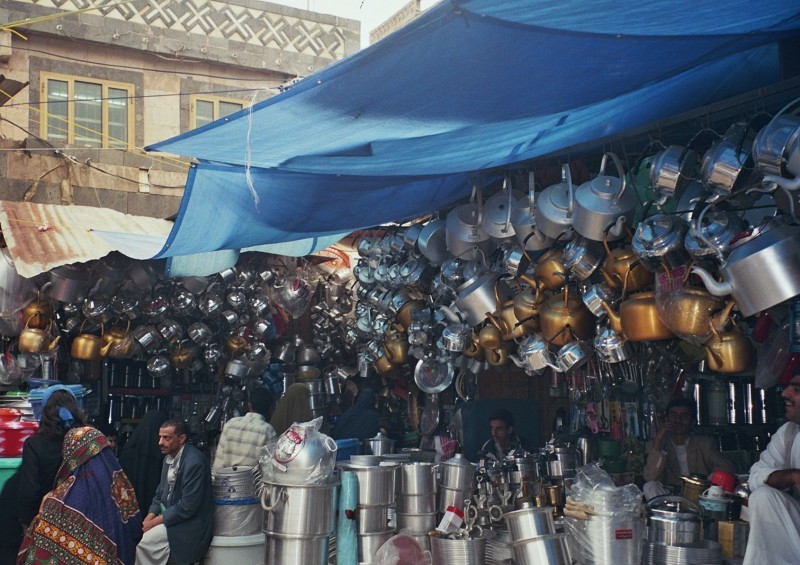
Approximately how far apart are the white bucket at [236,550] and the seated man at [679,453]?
2.03 meters

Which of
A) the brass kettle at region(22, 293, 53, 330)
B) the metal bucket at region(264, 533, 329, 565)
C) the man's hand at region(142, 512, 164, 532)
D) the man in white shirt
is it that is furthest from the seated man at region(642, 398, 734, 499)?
the brass kettle at region(22, 293, 53, 330)

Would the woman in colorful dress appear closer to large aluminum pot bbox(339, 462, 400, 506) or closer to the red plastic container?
the red plastic container

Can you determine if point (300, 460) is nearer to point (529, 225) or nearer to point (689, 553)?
point (529, 225)

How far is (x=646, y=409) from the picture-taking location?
540 centimetres

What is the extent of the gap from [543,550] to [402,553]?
0.82m

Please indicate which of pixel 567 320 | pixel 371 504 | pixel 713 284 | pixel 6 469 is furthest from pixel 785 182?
pixel 6 469

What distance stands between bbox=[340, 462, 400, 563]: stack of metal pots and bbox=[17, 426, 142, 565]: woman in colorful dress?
44.4 inches

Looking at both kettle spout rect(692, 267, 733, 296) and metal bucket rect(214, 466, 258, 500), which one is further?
metal bucket rect(214, 466, 258, 500)

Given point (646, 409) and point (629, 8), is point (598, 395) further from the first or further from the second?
point (629, 8)

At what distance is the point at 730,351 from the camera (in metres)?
3.58

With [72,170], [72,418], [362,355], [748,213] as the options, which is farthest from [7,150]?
[748,213]

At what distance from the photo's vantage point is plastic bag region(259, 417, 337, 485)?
430 centimetres

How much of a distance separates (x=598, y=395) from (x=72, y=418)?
295 cm

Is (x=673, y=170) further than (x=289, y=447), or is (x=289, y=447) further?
(x=289, y=447)
